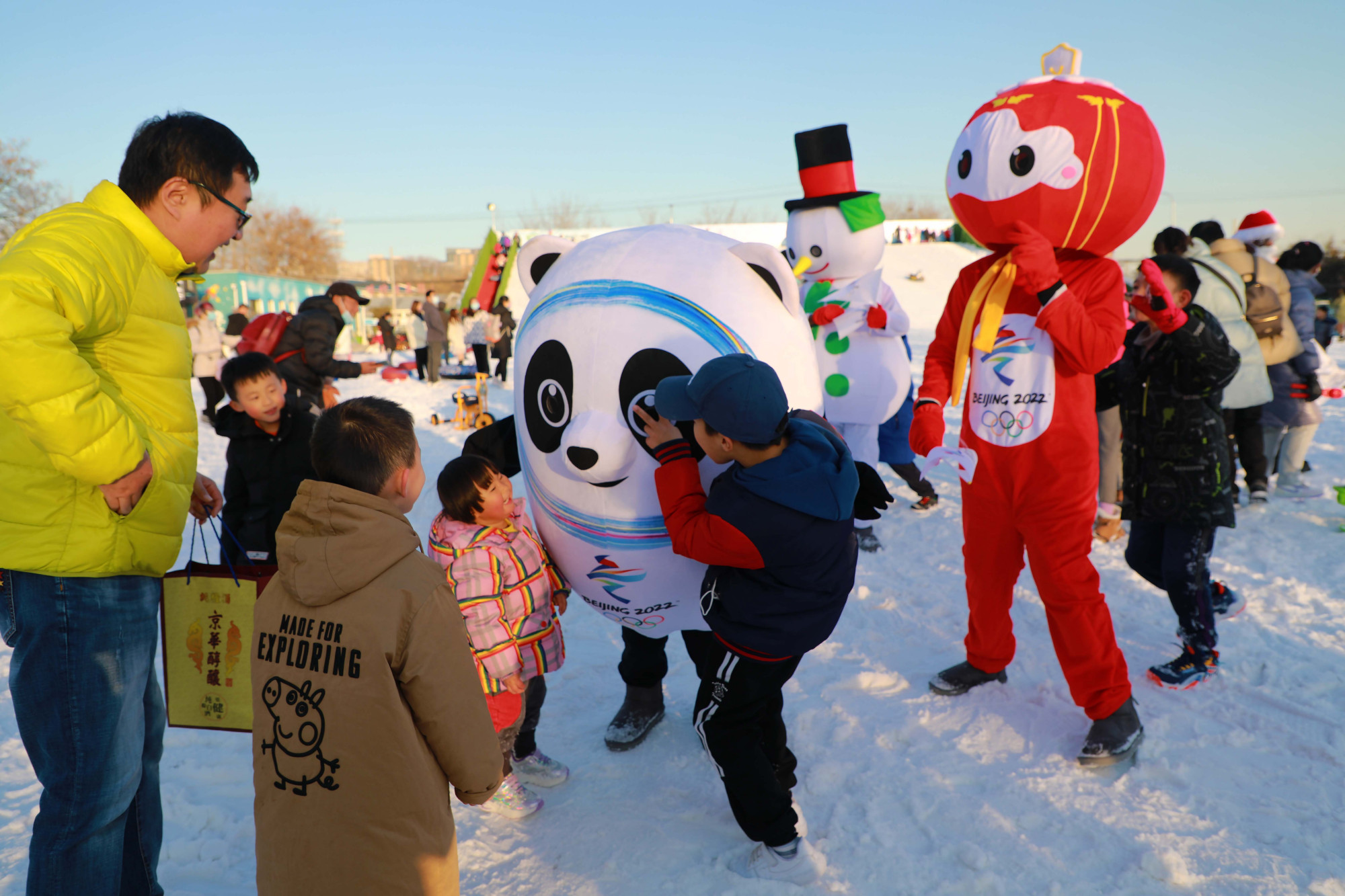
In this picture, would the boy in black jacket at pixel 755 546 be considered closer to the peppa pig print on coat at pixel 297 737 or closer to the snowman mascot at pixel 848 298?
the peppa pig print on coat at pixel 297 737

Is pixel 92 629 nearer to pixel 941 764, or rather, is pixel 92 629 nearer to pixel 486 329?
pixel 941 764

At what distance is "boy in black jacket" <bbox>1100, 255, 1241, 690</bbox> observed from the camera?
3273 millimetres

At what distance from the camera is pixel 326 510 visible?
164 cm

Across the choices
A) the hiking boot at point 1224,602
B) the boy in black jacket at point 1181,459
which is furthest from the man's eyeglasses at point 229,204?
the hiking boot at point 1224,602

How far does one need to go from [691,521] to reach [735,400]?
1.25 feet

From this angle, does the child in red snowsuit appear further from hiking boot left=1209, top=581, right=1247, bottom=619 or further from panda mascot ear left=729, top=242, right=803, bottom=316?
hiking boot left=1209, top=581, right=1247, bottom=619

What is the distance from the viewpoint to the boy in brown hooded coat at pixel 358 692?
1622 mm

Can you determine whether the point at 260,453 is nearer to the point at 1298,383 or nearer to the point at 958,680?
the point at 958,680

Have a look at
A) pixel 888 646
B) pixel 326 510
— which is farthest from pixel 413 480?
pixel 888 646

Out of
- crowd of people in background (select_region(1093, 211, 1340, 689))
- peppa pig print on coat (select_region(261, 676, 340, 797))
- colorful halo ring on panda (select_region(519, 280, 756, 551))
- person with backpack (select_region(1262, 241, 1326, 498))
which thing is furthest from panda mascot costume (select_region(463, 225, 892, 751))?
person with backpack (select_region(1262, 241, 1326, 498))

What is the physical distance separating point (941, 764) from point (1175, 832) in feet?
2.49

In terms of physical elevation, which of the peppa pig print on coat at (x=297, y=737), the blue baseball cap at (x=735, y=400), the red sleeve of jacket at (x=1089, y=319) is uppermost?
the red sleeve of jacket at (x=1089, y=319)

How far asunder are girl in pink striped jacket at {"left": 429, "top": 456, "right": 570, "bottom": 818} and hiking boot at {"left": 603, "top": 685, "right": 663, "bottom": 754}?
50cm

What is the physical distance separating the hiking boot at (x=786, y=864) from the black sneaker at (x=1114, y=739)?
118cm
